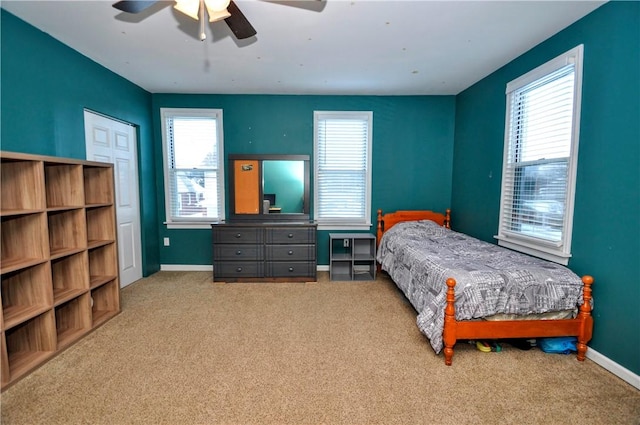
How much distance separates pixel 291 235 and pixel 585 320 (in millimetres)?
2839

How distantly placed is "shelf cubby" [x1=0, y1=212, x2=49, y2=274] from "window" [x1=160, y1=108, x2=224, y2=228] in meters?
2.13

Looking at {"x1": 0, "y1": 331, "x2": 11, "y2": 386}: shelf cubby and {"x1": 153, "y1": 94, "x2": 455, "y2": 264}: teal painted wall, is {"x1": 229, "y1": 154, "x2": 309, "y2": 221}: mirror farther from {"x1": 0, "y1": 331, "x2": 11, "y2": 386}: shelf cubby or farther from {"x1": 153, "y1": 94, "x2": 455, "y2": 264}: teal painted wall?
{"x1": 0, "y1": 331, "x2": 11, "y2": 386}: shelf cubby

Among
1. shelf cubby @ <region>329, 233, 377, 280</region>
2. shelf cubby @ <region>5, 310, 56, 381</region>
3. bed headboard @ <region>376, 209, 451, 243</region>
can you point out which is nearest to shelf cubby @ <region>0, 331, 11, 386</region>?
shelf cubby @ <region>5, 310, 56, 381</region>

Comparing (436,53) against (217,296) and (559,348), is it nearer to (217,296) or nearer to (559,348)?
(559,348)

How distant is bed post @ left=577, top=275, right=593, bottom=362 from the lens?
6.55ft

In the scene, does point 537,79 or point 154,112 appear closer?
point 537,79

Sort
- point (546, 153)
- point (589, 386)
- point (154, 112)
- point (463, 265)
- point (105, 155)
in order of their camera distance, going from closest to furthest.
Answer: point (589, 386) < point (463, 265) < point (546, 153) < point (105, 155) < point (154, 112)

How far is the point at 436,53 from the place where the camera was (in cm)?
279

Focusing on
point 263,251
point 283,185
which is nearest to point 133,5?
point 283,185

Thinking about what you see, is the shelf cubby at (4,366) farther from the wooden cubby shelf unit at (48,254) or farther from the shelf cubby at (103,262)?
the shelf cubby at (103,262)

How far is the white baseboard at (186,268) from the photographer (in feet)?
13.9

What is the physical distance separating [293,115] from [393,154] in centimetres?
154

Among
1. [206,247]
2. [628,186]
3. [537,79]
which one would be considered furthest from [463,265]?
[206,247]

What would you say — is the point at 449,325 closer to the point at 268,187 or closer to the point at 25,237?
the point at 268,187
